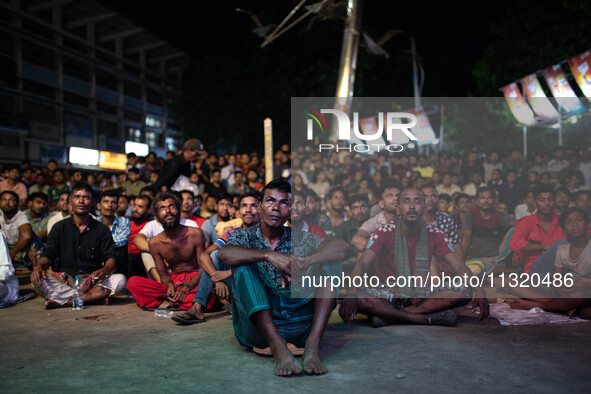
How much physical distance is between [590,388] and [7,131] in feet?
86.7

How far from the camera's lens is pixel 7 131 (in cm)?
2486

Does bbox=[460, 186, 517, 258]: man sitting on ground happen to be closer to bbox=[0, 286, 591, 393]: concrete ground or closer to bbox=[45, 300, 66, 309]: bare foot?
bbox=[0, 286, 591, 393]: concrete ground

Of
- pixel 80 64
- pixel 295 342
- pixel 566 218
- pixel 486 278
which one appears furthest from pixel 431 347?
pixel 80 64

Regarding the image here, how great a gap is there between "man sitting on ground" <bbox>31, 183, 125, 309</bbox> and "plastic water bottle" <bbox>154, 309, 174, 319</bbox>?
757 millimetres

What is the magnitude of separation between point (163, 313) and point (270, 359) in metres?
2.07

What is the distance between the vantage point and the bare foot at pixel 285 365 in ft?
11.7

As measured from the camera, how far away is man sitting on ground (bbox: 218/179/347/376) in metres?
3.77

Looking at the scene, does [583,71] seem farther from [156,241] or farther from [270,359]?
[270,359]

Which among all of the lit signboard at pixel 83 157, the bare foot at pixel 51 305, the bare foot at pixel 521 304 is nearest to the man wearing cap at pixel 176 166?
the bare foot at pixel 51 305

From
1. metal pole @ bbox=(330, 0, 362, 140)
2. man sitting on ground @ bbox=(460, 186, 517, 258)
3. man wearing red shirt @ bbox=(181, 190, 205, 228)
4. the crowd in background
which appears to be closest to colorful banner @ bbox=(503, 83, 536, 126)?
the crowd in background

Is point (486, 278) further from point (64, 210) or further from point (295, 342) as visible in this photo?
point (64, 210)

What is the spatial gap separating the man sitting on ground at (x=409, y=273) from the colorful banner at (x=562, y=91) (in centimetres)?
932

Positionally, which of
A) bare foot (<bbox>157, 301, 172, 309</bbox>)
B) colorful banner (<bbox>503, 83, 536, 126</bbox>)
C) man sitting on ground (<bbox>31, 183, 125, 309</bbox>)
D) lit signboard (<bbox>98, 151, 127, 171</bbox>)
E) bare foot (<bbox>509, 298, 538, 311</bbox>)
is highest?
colorful banner (<bbox>503, 83, 536, 126</bbox>)

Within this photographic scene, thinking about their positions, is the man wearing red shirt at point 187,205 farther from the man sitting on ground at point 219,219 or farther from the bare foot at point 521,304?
the bare foot at point 521,304
